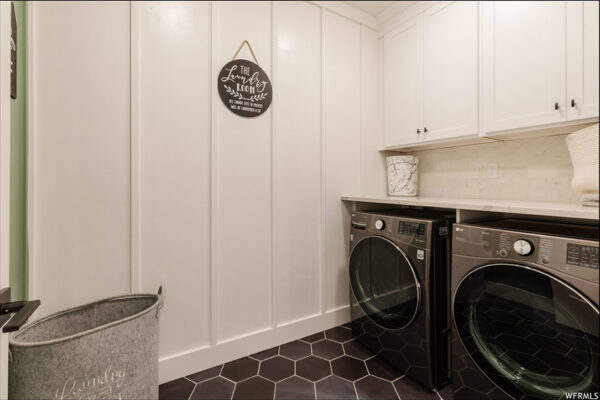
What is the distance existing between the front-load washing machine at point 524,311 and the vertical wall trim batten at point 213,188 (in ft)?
3.91

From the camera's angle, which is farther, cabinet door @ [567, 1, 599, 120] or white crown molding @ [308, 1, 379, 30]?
white crown molding @ [308, 1, 379, 30]

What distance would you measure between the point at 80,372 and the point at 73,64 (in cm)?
124

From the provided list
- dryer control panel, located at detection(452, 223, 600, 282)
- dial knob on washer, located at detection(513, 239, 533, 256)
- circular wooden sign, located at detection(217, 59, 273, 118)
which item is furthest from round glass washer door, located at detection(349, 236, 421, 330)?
circular wooden sign, located at detection(217, 59, 273, 118)

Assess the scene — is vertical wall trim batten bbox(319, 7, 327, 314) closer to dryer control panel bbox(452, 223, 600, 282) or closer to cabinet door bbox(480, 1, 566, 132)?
dryer control panel bbox(452, 223, 600, 282)

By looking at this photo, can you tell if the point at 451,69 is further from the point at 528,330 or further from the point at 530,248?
the point at 528,330

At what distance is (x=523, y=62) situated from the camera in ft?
1.94

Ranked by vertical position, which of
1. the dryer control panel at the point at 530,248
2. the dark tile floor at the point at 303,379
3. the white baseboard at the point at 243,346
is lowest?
the dark tile floor at the point at 303,379

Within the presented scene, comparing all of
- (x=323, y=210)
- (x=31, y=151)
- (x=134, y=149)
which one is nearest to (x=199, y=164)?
(x=134, y=149)

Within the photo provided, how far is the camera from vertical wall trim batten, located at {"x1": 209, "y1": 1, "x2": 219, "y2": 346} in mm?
1519

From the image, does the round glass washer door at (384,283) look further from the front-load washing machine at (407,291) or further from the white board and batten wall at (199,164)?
the white board and batten wall at (199,164)

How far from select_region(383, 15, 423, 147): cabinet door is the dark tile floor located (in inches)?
53.4

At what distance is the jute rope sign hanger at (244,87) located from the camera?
5.10 ft

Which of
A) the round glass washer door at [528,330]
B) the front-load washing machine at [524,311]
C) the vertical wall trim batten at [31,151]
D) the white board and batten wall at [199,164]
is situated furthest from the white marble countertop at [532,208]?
the vertical wall trim batten at [31,151]

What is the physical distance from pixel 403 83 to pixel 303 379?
1794mm
